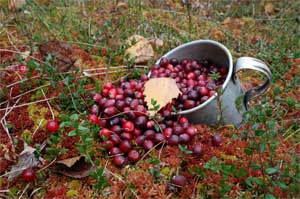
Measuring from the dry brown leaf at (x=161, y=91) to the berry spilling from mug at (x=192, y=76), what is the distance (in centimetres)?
5

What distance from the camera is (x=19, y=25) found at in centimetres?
303

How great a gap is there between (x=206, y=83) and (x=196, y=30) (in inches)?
48.4

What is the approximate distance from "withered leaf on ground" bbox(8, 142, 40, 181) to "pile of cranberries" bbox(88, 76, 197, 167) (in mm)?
344

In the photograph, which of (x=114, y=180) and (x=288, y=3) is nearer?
(x=114, y=180)

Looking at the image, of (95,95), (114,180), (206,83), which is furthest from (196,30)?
(114,180)

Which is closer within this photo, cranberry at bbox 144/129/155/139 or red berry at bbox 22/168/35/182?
red berry at bbox 22/168/35/182

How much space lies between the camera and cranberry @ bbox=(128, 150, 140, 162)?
6.02 ft

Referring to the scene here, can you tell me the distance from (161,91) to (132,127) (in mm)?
278

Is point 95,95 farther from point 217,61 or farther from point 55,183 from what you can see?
point 217,61

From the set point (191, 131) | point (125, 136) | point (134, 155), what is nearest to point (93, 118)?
point (125, 136)

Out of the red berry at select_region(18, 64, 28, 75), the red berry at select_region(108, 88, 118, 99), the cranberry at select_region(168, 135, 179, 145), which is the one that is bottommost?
the cranberry at select_region(168, 135, 179, 145)

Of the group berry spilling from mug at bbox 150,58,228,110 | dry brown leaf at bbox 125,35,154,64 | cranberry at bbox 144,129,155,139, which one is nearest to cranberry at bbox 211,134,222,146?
berry spilling from mug at bbox 150,58,228,110

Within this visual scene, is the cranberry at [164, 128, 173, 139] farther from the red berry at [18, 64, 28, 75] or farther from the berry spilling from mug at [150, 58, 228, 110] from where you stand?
the red berry at [18, 64, 28, 75]

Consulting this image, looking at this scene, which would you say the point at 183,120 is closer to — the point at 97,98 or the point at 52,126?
the point at 97,98
